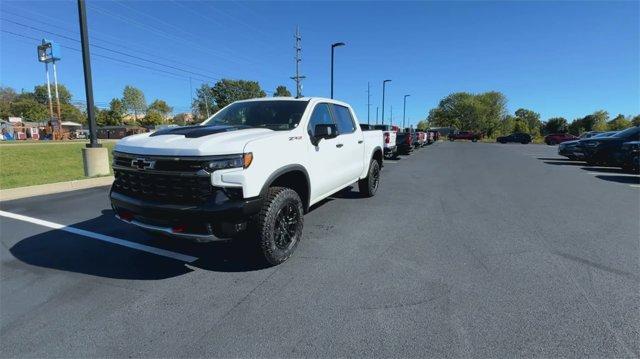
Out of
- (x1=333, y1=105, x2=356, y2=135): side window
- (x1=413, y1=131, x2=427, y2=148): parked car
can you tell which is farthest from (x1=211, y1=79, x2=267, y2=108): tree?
(x1=333, y1=105, x2=356, y2=135): side window

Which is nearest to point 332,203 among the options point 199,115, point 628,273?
point 628,273

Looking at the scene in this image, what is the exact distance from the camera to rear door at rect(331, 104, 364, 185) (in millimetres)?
5579

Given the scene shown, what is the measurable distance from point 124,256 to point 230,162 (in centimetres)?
199

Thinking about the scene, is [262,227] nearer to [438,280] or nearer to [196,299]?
[196,299]

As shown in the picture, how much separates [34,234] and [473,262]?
574 cm

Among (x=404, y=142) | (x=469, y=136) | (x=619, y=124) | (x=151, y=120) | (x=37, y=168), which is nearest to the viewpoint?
(x=37, y=168)

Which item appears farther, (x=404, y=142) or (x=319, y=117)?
(x=404, y=142)

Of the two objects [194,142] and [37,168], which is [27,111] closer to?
[37,168]

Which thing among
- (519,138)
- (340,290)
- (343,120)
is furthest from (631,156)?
(519,138)

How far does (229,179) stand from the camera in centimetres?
335

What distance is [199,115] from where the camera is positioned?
98.4 m

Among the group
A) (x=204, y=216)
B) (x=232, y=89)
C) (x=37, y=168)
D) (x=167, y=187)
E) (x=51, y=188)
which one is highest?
(x=232, y=89)

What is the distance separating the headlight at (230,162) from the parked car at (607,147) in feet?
47.0

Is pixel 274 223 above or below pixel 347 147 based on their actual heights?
below
